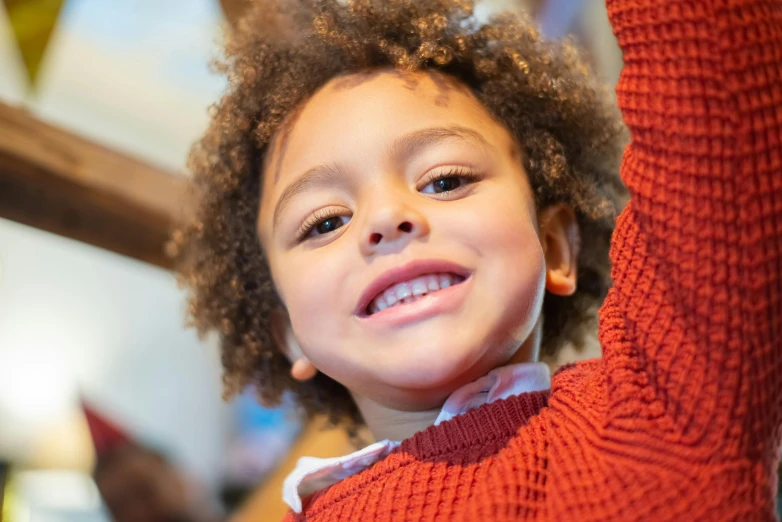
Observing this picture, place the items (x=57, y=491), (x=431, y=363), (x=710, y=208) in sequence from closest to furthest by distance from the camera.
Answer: (x=710, y=208), (x=431, y=363), (x=57, y=491)

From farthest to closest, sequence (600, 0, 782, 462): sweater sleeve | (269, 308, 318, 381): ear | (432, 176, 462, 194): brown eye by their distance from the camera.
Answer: (269, 308, 318, 381): ear < (432, 176, 462, 194): brown eye < (600, 0, 782, 462): sweater sleeve

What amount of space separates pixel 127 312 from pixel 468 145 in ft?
6.02

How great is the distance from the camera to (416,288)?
2.93ft

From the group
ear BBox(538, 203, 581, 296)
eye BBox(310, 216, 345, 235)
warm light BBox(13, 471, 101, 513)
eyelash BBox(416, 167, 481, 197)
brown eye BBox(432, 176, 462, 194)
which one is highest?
eyelash BBox(416, 167, 481, 197)

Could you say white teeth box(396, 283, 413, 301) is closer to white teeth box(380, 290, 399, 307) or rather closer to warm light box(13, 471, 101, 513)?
white teeth box(380, 290, 399, 307)

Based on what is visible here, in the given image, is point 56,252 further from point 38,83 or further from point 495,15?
point 495,15

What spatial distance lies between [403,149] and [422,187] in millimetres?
49

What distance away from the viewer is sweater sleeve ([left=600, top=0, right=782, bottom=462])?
65cm

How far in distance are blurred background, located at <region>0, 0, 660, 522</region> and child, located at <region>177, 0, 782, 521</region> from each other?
31 centimetres

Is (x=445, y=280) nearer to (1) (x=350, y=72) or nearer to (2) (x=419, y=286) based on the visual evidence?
(2) (x=419, y=286)

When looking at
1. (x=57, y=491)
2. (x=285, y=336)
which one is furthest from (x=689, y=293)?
(x=57, y=491)

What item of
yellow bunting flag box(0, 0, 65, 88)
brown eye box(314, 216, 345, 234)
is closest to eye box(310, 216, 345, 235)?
brown eye box(314, 216, 345, 234)

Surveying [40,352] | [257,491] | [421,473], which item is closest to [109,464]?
[257,491]

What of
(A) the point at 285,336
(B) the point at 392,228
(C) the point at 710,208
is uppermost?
(C) the point at 710,208
